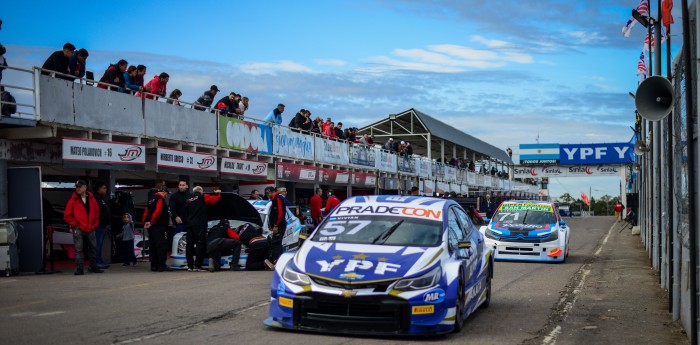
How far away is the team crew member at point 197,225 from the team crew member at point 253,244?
1.87 feet

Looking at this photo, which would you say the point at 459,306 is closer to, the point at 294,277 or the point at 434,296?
the point at 434,296

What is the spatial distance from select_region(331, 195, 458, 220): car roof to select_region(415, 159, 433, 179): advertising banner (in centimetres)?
3309

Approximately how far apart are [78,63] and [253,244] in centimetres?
572

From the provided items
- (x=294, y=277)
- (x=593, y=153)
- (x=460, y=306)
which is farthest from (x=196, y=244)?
(x=593, y=153)

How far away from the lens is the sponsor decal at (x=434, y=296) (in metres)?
8.70

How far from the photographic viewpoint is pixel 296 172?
2981cm

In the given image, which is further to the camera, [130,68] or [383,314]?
[130,68]

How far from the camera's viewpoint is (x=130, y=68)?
20891 millimetres

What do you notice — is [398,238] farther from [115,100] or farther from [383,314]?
[115,100]

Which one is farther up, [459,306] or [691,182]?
[691,182]

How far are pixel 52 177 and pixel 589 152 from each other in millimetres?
70562

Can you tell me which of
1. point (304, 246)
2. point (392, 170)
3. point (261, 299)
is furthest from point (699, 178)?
A: point (392, 170)

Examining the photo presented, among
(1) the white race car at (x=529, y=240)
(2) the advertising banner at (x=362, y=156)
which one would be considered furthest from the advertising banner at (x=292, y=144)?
(1) the white race car at (x=529, y=240)

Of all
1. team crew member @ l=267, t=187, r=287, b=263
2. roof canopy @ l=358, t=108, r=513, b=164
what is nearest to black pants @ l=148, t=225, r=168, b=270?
team crew member @ l=267, t=187, r=287, b=263
